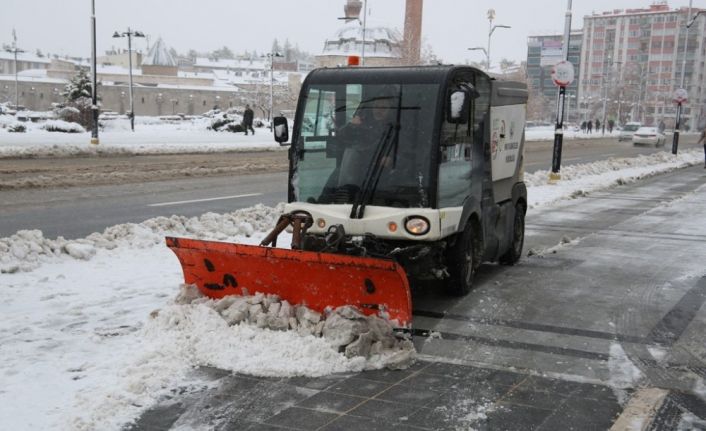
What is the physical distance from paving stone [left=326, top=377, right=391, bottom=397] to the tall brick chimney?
54.9 meters

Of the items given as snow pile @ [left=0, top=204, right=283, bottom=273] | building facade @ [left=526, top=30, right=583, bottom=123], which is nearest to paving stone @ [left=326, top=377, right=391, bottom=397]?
snow pile @ [left=0, top=204, right=283, bottom=273]

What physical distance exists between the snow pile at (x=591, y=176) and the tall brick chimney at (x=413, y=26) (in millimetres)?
29567

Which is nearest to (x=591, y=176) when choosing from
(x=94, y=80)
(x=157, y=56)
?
(x=94, y=80)

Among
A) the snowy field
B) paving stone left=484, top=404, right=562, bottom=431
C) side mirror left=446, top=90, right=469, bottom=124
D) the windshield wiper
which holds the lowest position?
the snowy field

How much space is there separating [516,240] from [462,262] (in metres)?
2.45

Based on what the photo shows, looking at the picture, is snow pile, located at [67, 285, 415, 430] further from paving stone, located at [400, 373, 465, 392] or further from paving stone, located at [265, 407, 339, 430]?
paving stone, located at [265, 407, 339, 430]

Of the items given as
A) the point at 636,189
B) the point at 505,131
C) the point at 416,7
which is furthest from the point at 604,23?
the point at 505,131

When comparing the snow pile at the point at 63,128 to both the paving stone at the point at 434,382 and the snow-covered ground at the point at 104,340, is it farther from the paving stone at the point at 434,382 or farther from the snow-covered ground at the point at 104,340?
the paving stone at the point at 434,382

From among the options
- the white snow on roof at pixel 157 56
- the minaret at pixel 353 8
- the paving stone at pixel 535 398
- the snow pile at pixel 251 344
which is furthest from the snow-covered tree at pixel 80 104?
the white snow on roof at pixel 157 56

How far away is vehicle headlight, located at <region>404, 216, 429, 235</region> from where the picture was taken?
266 inches

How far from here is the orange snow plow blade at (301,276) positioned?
5922mm

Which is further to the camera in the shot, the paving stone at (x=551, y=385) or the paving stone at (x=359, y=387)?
the paving stone at (x=551, y=385)

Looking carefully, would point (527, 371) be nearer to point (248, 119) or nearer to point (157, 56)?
point (248, 119)

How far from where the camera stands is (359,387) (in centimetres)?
521
